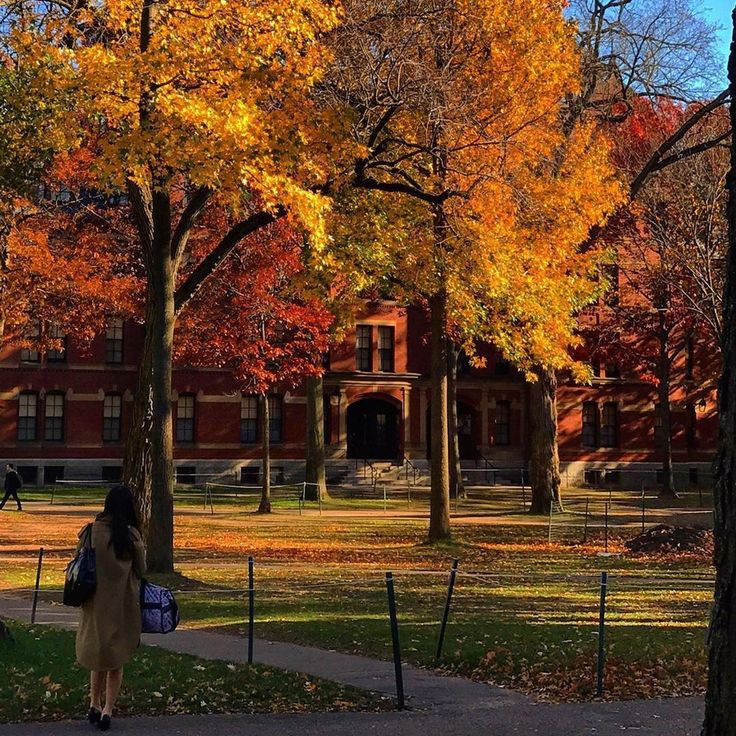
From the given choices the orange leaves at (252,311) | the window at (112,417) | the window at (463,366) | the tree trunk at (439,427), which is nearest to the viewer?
the tree trunk at (439,427)

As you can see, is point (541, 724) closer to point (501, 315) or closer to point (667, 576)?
point (667, 576)

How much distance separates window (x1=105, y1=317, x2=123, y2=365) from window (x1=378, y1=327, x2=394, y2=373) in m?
12.5

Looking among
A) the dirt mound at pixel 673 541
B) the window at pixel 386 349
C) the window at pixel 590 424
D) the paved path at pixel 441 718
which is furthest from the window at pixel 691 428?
the paved path at pixel 441 718

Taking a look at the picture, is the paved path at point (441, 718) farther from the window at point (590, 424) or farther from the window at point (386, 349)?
the window at point (590, 424)

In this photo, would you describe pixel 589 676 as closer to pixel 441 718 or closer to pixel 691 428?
pixel 441 718

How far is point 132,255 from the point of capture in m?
30.5

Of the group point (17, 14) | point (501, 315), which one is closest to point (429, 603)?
point (501, 315)

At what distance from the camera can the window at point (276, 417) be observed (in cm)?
4591

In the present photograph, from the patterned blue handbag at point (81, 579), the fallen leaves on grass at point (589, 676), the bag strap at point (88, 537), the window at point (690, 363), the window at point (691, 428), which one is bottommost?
the fallen leaves on grass at point (589, 676)

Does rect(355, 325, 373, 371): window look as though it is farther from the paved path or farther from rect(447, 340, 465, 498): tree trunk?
the paved path

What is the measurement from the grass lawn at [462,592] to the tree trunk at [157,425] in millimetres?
893

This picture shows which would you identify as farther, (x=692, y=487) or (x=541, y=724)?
(x=692, y=487)

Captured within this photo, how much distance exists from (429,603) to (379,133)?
860 cm

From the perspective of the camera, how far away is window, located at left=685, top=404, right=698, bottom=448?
166 ft
